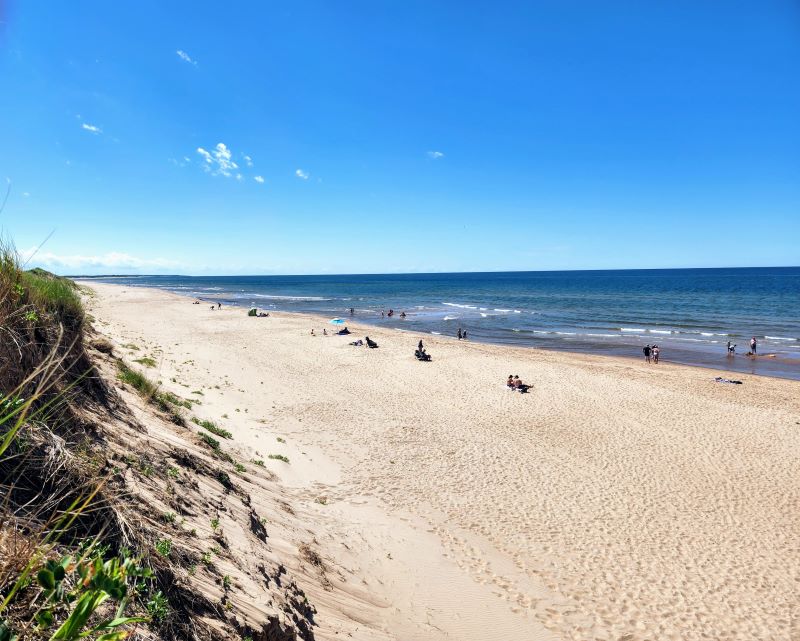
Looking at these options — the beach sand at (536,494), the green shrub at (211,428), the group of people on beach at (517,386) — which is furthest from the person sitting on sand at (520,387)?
the green shrub at (211,428)

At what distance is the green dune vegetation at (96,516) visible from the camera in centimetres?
199

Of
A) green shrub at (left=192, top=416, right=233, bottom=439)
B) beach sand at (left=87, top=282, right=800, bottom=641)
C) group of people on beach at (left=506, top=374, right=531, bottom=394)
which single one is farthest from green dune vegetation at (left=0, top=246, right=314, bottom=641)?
group of people on beach at (left=506, top=374, right=531, bottom=394)

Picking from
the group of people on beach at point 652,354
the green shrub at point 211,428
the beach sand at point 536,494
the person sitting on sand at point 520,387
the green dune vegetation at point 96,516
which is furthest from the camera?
the group of people on beach at point 652,354

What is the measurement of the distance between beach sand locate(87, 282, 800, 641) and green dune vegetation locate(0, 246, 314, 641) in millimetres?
1887

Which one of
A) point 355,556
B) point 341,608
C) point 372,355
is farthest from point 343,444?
point 372,355

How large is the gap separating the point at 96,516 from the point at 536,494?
10593mm

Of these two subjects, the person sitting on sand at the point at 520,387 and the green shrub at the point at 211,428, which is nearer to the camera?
the green shrub at the point at 211,428

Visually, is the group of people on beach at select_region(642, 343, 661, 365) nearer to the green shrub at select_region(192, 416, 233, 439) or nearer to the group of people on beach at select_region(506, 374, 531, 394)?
the group of people on beach at select_region(506, 374, 531, 394)

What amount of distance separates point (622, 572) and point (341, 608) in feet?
19.7

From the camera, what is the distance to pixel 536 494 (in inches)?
455

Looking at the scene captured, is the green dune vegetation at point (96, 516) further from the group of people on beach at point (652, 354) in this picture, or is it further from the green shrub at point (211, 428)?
the group of people on beach at point (652, 354)

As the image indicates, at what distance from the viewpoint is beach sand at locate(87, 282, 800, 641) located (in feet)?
25.0

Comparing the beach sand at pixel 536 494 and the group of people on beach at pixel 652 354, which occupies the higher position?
the group of people on beach at pixel 652 354

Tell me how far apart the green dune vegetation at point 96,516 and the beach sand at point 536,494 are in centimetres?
189
